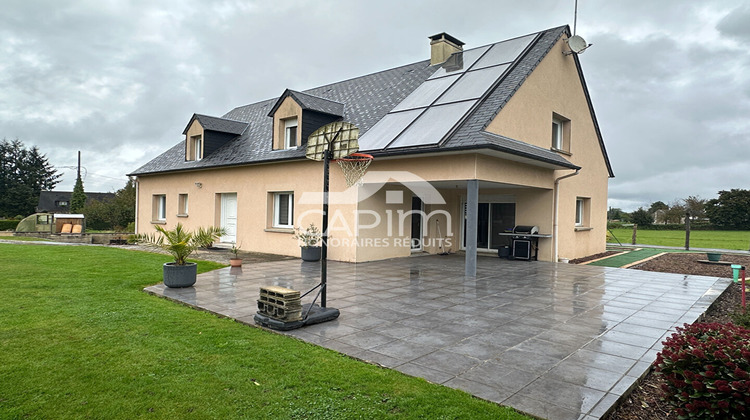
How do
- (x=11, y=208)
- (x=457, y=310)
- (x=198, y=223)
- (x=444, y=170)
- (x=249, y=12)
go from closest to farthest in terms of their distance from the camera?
(x=457, y=310) < (x=444, y=170) < (x=249, y=12) < (x=198, y=223) < (x=11, y=208)

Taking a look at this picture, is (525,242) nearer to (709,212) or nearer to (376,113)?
(376,113)

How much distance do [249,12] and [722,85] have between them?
1957 cm

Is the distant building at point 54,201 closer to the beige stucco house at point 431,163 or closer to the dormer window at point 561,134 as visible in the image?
the beige stucco house at point 431,163

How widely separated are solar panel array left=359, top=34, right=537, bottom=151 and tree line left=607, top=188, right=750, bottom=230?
2941cm

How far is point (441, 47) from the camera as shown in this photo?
610 inches

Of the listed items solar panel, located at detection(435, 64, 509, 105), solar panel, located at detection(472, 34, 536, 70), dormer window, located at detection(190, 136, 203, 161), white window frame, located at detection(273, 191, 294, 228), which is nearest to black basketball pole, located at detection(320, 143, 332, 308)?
solar panel, located at detection(435, 64, 509, 105)

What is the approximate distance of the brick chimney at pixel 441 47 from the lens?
1548 cm

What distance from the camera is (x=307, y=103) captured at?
46.0ft

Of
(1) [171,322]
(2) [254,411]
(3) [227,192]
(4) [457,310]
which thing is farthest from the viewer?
(3) [227,192]

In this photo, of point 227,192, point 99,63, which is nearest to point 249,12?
point 227,192

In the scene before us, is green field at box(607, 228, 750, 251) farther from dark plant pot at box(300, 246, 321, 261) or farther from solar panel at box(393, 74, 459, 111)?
dark plant pot at box(300, 246, 321, 261)

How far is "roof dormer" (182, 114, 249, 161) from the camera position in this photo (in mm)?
17094

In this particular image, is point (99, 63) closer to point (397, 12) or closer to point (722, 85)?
point (397, 12)

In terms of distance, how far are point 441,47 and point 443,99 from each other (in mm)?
4479
